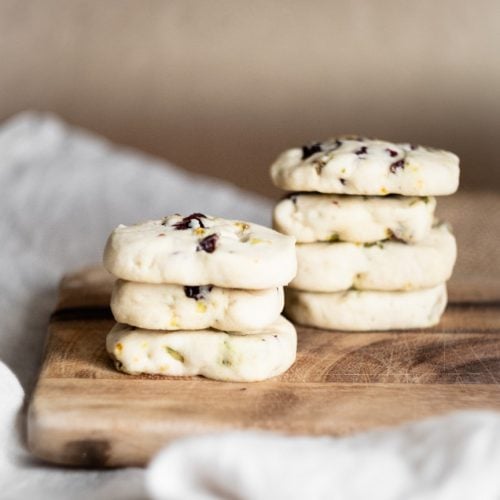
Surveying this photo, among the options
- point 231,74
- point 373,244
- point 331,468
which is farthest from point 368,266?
point 231,74

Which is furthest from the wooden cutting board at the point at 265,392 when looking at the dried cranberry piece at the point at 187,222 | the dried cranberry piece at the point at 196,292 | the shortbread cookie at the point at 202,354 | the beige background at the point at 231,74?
the beige background at the point at 231,74

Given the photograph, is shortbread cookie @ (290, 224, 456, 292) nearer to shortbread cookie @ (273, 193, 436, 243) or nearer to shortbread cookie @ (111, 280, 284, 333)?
shortbread cookie @ (273, 193, 436, 243)

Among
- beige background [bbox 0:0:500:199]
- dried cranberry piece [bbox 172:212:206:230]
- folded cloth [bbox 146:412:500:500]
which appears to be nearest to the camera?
folded cloth [bbox 146:412:500:500]

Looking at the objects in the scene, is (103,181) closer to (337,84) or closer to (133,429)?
(337,84)

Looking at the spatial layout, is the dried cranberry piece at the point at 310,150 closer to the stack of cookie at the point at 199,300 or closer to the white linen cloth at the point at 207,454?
the stack of cookie at the point at 199,300

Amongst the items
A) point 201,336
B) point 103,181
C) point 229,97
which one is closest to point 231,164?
point 229,97

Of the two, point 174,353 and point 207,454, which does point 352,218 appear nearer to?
point 174,353

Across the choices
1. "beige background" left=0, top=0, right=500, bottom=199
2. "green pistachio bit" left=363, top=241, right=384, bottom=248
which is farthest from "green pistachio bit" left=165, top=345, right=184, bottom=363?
"beige background" left=0, top=0, right=500, bottom=199
